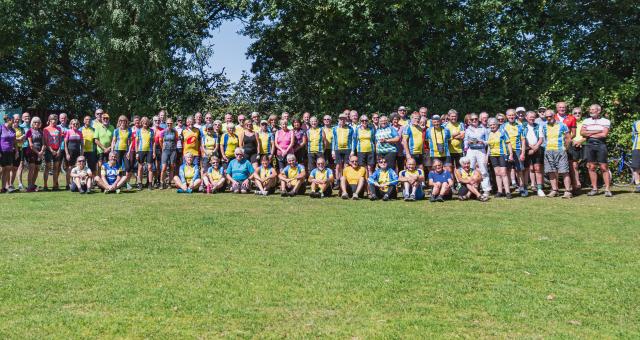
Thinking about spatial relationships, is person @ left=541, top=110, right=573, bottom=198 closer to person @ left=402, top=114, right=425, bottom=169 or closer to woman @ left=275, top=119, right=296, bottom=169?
person @ left=402, top=114, right=425, bottom=169

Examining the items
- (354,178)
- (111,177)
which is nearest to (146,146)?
(111,177)

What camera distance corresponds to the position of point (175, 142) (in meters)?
14.6

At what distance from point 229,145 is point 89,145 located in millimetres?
3429

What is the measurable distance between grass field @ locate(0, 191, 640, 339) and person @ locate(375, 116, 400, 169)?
3.09m

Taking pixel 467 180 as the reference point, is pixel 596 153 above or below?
above

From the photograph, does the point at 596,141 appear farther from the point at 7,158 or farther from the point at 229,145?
the point at 7,158

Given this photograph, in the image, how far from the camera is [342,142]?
1369cm

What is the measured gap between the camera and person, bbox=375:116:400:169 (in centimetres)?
1313

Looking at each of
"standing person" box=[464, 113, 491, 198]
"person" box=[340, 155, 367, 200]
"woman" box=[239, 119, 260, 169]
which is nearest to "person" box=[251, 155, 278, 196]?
"woman" box=[239, 119, 260, 169]

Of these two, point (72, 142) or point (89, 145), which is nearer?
point (72, 142)

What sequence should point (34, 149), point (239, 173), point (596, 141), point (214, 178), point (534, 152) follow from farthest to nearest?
point (34, 149), point (214, 178), point (239, 173), point (534, 152), point (596, 141)

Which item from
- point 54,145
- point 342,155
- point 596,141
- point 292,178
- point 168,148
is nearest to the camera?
point 596,141

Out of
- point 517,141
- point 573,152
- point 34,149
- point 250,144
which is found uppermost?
point 34,149

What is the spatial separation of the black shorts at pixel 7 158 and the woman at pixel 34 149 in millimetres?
459
